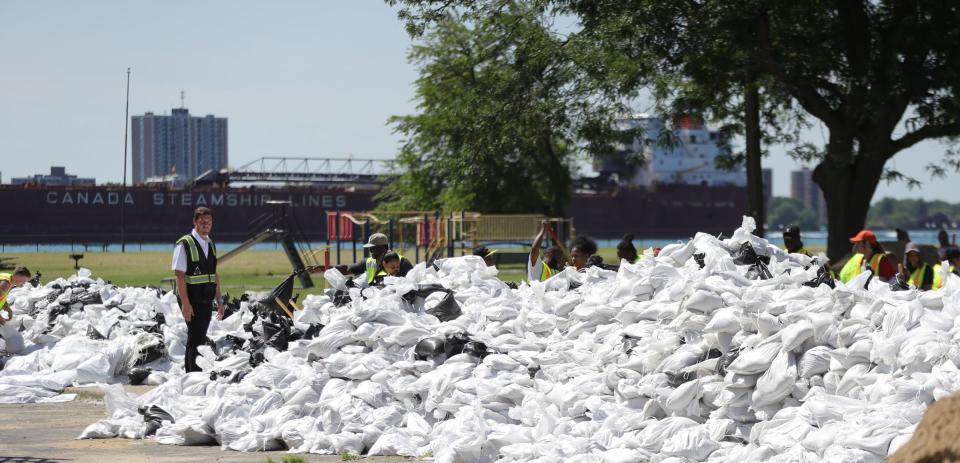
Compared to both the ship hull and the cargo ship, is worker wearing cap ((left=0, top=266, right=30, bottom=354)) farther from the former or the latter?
the ship hull

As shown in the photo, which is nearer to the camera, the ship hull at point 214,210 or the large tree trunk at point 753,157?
the large tree trunk at point 753,157

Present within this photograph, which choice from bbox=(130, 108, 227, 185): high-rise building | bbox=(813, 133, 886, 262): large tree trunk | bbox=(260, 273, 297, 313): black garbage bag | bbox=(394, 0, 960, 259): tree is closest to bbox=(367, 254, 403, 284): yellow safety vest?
bbox=(260, 273, 297, 313): black garbage bag

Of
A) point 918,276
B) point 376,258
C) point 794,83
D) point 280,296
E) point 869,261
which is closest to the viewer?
point 376,258

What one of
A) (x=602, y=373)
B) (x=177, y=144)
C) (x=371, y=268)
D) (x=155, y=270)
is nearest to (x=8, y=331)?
(x=371, y=268)

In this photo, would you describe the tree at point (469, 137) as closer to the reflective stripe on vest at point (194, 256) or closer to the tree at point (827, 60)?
the tree at point (827, 60)

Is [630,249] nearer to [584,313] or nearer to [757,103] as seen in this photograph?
[584,313]

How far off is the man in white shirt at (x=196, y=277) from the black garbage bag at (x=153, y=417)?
1499 millimetres

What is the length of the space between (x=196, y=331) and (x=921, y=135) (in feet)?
54.5

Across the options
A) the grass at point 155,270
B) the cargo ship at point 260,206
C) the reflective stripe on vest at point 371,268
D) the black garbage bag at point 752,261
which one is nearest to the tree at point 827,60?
the grass at point 155,270

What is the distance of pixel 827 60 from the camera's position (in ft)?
70.2

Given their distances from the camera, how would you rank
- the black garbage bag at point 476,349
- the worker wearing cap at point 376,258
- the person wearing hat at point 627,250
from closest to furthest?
1. the black garbage bag at point 476,349
2. the worker wearing cap at point 376,258
3. the person wearing hat at point 627,250

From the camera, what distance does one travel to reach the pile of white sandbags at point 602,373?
17.1 feet

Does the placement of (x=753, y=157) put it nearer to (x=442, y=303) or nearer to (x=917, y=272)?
(x=917, y=272)

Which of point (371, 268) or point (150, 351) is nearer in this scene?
point (371, 268)
